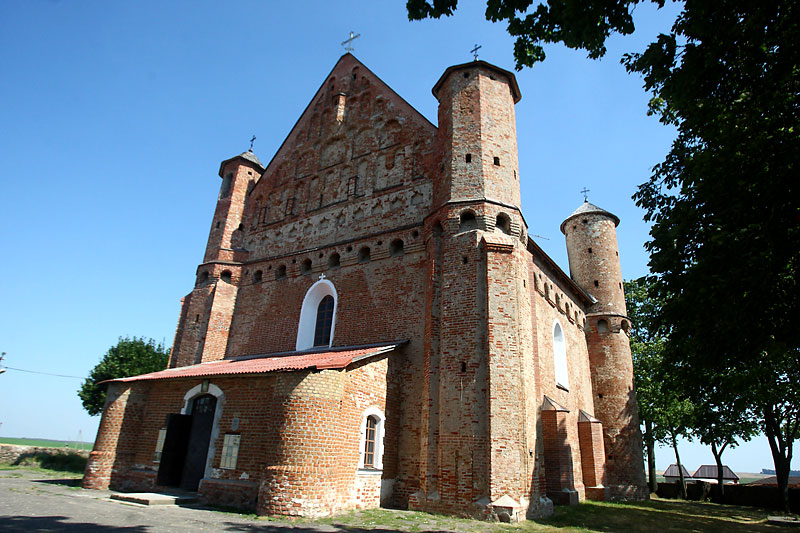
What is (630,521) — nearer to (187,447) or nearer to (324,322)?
(324,322)

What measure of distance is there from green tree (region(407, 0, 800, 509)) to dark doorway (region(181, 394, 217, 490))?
12815 mm

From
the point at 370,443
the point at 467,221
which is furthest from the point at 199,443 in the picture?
the point at 467,221

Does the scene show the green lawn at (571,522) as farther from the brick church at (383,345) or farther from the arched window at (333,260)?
the arched window at (333,260)

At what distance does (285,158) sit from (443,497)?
16.6m

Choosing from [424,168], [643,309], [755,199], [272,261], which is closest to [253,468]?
[272,261]

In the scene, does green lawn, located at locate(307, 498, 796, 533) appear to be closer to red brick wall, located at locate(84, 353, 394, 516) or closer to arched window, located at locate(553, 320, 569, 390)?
red brick wall, located at locate(84, 353, 394, 516)

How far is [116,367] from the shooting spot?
28.3 meters

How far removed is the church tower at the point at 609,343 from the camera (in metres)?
22.0

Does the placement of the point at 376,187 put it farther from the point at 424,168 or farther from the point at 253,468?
the point at 253,468

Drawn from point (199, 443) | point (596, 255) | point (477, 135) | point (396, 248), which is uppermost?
point (596, 255)

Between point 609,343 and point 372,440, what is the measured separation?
1555 cm

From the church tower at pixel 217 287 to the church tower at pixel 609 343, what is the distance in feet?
57.0

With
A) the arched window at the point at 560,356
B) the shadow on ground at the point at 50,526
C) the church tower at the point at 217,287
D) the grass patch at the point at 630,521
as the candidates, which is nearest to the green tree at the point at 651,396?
the arched window at the point at 560,356

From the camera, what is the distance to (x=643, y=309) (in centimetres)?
3156
